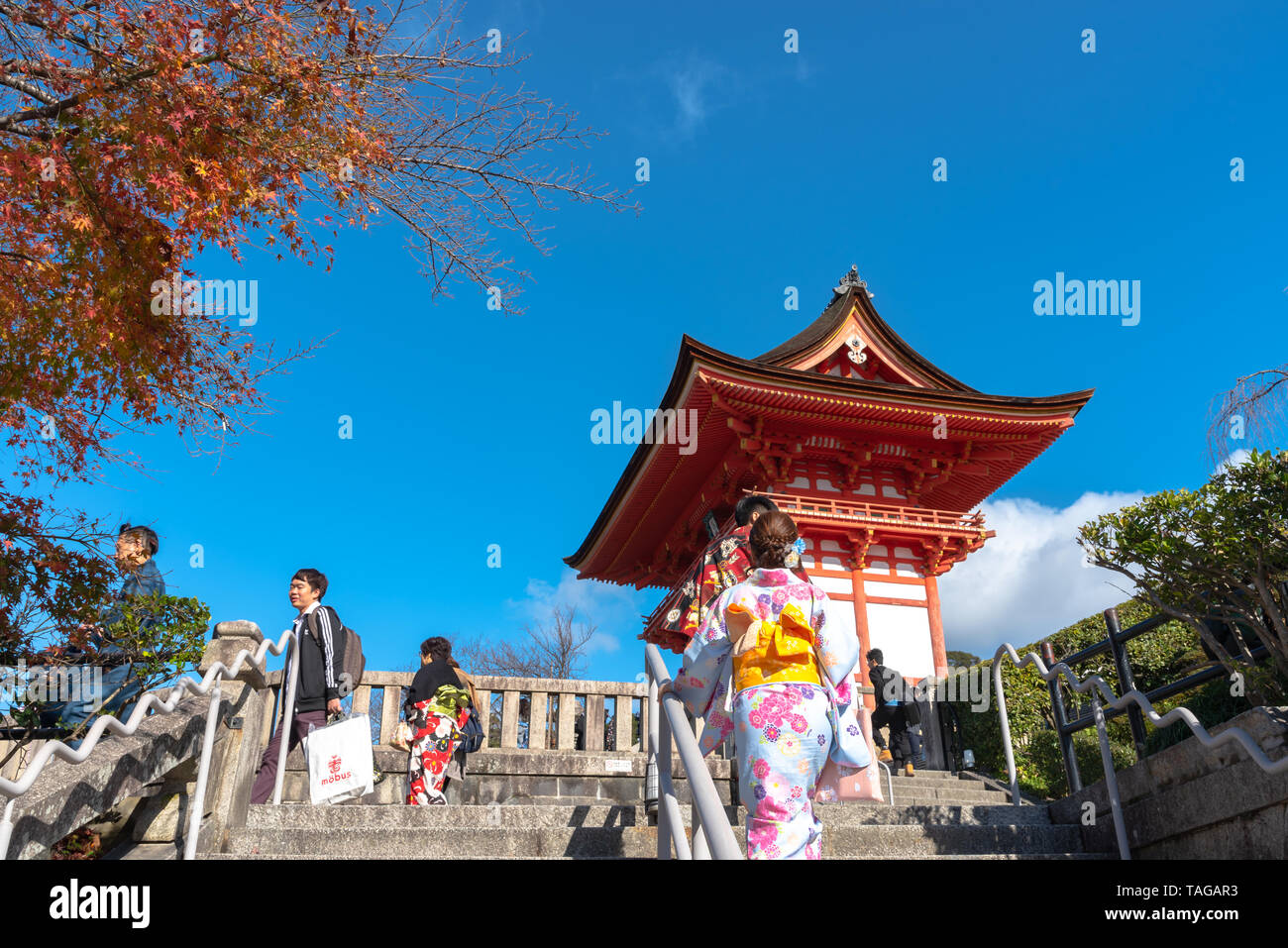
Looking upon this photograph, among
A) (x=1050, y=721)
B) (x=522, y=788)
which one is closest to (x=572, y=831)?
(x=522, y=788)

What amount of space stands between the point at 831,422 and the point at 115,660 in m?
11.5

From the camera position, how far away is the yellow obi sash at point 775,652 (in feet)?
9.96

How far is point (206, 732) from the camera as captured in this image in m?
4.28

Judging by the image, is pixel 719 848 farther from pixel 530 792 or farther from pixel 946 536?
pixel 946 536

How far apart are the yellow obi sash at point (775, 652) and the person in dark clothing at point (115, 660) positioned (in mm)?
3666

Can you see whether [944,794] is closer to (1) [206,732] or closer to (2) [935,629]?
(2) [935,629]

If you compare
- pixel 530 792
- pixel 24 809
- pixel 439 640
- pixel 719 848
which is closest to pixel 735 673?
pixel 719 848

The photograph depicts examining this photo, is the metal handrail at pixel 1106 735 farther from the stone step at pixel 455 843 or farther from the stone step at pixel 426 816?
the stone step at pixel 426 816

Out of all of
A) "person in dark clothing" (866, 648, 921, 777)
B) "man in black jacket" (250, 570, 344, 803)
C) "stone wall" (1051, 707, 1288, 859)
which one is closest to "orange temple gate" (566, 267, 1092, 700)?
"person in dark clothing" (866, 648, 921, 777)

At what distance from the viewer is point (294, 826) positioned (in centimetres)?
492

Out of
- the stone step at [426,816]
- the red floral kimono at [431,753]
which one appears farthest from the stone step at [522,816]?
the red floral kimono at [431,753]

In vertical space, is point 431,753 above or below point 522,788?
above

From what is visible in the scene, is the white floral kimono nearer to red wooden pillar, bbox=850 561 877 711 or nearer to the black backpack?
the black backpack

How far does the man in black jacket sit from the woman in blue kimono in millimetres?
2987
